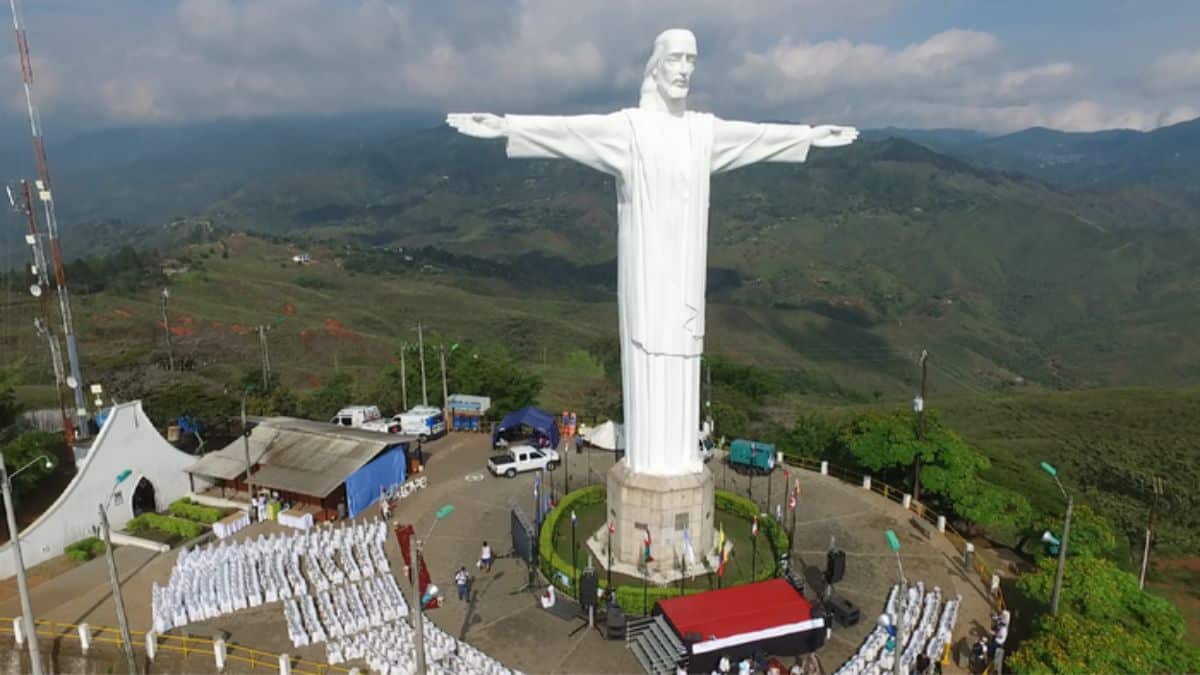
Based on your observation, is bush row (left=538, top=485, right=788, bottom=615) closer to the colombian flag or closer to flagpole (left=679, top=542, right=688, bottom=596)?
flagpole (left=679, top=542, right=688, bottom=596)

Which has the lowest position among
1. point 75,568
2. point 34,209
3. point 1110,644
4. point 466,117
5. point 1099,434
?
point 1099,434

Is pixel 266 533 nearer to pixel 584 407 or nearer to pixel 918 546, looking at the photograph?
pixel 918 546

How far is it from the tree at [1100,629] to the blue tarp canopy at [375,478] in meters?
23.6

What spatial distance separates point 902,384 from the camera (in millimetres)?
127125

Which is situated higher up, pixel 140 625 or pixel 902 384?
pixel 140 625

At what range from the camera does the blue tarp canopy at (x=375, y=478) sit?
98.3 ft

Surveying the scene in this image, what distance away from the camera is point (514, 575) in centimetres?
2452

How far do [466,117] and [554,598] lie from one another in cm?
1436

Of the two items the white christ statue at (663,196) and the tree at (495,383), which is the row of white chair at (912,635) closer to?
the white christ statue at (663,196)

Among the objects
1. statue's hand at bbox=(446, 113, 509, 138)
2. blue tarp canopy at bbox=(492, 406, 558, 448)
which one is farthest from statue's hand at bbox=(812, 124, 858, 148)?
blue tarp canopy at bbox=(492, 406, 558, 448)

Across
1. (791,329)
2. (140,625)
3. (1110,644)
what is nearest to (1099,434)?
(1110,644)

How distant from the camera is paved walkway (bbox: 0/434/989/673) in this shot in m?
20.5

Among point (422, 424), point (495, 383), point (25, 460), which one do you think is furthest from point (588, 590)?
point (495, 383)

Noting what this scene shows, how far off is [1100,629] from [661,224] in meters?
14.8
